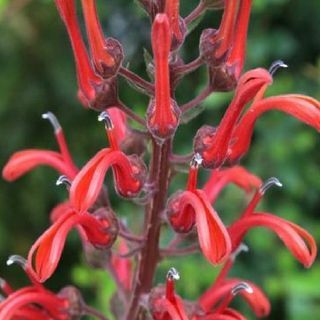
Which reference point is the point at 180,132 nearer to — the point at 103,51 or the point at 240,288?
the point at 240,288

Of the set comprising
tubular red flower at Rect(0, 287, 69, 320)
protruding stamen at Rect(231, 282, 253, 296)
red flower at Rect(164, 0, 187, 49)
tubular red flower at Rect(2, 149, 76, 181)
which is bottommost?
protruding stamen at Rect(231, 282, 253, 296)

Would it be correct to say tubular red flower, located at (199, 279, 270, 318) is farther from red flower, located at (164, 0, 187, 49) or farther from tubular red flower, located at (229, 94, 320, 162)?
red flower, located at (164, 0, 187, 49)

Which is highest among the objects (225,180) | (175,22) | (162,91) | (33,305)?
(175,22)

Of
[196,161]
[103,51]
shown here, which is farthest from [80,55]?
[196,161]

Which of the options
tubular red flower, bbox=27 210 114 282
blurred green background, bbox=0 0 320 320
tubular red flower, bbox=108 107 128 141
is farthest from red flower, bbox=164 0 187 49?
blurred green background, bbox=0 0 320 320

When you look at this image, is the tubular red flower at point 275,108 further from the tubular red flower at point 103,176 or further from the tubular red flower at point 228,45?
the tubular red flower at point 103,176

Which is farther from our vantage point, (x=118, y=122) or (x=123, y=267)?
(x=123, y=267)
